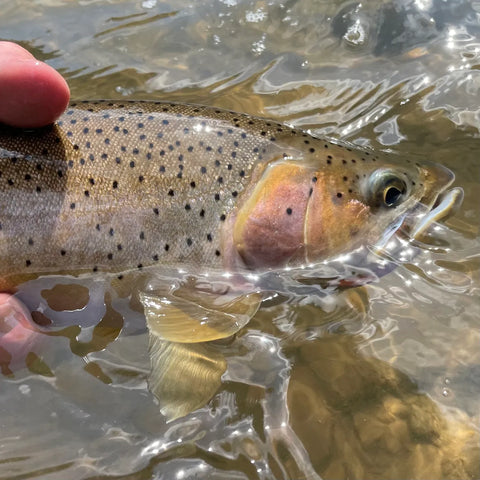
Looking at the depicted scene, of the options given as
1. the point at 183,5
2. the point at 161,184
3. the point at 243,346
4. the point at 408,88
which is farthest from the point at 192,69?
the point at 243,346

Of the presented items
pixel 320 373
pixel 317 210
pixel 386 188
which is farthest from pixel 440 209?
pixel 320 373

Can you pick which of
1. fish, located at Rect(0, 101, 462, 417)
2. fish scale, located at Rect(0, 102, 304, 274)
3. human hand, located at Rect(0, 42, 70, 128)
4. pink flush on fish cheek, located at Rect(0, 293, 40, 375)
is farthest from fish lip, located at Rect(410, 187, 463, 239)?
pink flush on fish cheek, located at Rect(0, 293, 40, 375)

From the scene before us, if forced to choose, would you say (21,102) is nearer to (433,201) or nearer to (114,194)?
(114,194)

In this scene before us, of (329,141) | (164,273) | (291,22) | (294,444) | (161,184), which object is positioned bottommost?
(294,444)

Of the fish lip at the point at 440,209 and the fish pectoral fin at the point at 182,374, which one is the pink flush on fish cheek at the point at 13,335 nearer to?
the fish pectoral fin at the point at 182,374

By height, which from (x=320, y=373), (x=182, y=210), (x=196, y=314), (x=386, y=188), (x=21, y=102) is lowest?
(x=320, y=373)

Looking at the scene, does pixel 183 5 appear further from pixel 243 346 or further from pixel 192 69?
pixel 243 346

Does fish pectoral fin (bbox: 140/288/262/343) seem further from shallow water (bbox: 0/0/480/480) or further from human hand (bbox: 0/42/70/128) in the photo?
human hand (bbox: 0/42/70/128)
